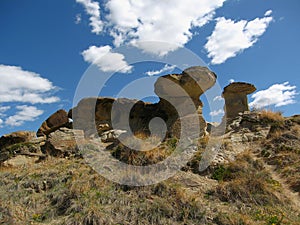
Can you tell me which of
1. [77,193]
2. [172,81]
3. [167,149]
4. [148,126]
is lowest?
[77,193]


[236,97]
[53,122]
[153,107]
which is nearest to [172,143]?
[153,107]

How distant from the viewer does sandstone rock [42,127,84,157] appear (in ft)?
32.2

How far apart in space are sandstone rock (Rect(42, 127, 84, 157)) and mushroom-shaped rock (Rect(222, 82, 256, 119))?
345 inches

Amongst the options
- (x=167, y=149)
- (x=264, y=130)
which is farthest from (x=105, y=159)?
(x=264, y=130)

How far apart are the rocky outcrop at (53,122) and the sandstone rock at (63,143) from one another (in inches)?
138

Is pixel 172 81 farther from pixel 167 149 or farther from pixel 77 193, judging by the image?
pixel 77 193

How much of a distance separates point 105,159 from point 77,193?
2.49 meters

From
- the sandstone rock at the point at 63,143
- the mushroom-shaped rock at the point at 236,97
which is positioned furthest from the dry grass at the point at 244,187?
the mushroom-shaped rock at the point at 236,97

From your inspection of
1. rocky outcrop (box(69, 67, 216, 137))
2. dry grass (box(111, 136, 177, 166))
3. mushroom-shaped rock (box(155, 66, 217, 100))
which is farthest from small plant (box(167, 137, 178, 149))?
mushroom-shaped rock (box(155, 66, 217, 100))

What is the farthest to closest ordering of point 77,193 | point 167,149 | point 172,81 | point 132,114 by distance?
point 132,114 < point 172,81 < point 167,149 < point 77,193

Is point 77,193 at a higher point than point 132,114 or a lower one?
lower

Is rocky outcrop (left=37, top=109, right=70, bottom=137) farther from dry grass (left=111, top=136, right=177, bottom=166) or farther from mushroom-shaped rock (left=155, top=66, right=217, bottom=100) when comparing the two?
dry grass (left=111, top=136, right=177, bottom=166)

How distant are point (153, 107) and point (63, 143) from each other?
17.4ft

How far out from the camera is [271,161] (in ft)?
27.8
